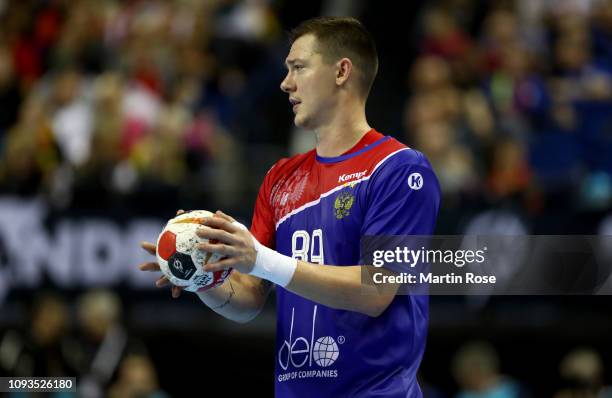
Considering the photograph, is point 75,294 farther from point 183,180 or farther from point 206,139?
point 206,139

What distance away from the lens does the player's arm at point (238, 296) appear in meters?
6.31

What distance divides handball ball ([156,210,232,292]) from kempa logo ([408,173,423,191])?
3.51 feet

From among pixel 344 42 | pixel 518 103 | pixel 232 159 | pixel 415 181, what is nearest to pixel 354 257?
pixel 415 181

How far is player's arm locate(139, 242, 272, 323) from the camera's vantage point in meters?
6.31

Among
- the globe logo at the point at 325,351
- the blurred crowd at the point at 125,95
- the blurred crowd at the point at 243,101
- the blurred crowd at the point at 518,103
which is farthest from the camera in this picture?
the blurred crowd at the point at 125,95

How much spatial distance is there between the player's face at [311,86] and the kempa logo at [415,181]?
2.07 ft

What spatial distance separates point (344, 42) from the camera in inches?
248

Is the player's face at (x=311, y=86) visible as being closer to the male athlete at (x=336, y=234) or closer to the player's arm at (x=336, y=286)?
the male athlete at (x=336, y=234)

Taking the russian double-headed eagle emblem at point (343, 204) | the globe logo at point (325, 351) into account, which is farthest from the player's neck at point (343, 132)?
the globe logo at point (325, 351)

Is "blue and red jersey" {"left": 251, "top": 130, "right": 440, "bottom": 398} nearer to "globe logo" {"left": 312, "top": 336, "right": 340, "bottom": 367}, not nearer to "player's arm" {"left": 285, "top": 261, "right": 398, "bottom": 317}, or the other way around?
"globe logo" {"left": 312, "top": 336, "right": 340, "bottom": 367}

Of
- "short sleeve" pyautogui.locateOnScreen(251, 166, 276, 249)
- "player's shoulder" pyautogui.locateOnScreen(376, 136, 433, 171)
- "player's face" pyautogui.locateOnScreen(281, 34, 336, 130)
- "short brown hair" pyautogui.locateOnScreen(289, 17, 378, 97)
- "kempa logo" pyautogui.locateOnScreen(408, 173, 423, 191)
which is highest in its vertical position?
"short brown hair" pyautogui.locateOnScreen(289, 17, 378, 97)

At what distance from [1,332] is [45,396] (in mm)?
1280

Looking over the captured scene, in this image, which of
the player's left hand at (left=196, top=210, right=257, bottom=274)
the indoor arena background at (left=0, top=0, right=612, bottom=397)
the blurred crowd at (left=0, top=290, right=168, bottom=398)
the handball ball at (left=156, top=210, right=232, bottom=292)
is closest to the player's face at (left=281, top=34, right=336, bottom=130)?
the handball ball at (left=156, top=210, right=232, bottom=292)

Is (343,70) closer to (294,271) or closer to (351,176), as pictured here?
(351,176)
